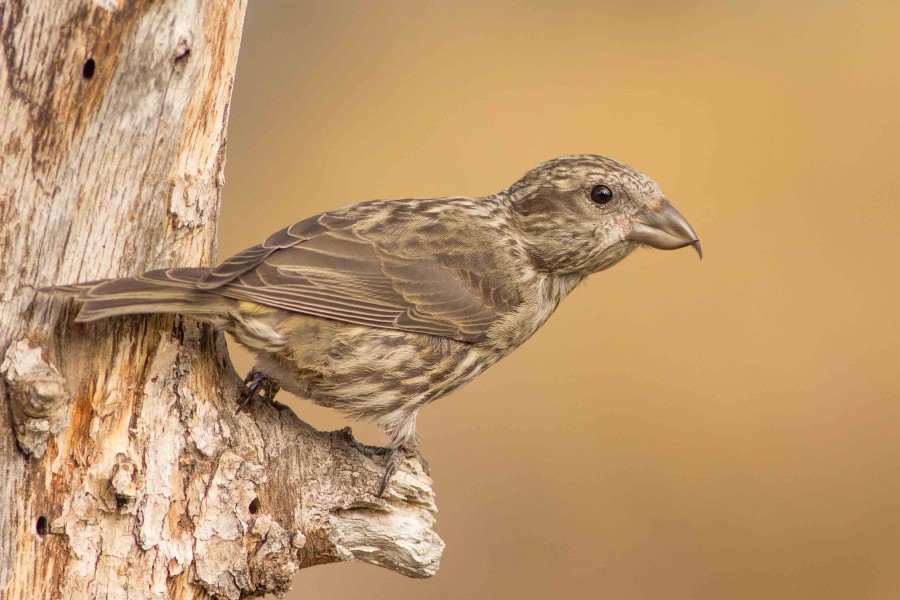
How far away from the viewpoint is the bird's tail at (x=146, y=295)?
3.44 metres

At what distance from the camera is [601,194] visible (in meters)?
5.12

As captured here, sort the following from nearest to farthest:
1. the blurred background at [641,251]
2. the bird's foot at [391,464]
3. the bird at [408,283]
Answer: the bird at [408,283]
the bird's foot at [391,464]
the blurred background at [641,251]

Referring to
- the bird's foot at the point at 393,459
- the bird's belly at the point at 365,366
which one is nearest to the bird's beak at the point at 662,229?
the bird's belly at the point at 365,366

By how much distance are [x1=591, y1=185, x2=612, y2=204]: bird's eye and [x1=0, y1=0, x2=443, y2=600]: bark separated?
6.24 ft

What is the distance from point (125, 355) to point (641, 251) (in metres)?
6.01

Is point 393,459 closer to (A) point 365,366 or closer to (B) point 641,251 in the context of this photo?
(A) point 365,366

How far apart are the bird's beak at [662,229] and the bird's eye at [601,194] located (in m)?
0.17

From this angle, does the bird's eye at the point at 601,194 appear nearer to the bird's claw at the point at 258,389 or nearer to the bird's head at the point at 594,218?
the bird's head at the point at 594,218

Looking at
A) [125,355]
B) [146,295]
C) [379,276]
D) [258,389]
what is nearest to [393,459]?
[258,389]

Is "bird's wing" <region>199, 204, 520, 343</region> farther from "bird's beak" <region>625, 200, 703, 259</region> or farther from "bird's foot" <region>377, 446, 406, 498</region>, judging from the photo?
"bird's beak" <region>625, 200, 703, 259</region>

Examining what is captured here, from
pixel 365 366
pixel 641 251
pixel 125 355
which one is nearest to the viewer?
pixel 125 355

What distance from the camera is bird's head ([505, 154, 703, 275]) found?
16.7ft

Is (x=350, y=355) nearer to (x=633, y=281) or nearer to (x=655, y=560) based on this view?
(x=655, y=560)

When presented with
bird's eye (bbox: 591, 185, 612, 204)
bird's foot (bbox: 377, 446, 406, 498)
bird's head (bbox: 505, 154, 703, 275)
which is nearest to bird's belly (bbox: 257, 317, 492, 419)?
bird's foot (bbox: 377, 446, 406, 498)
